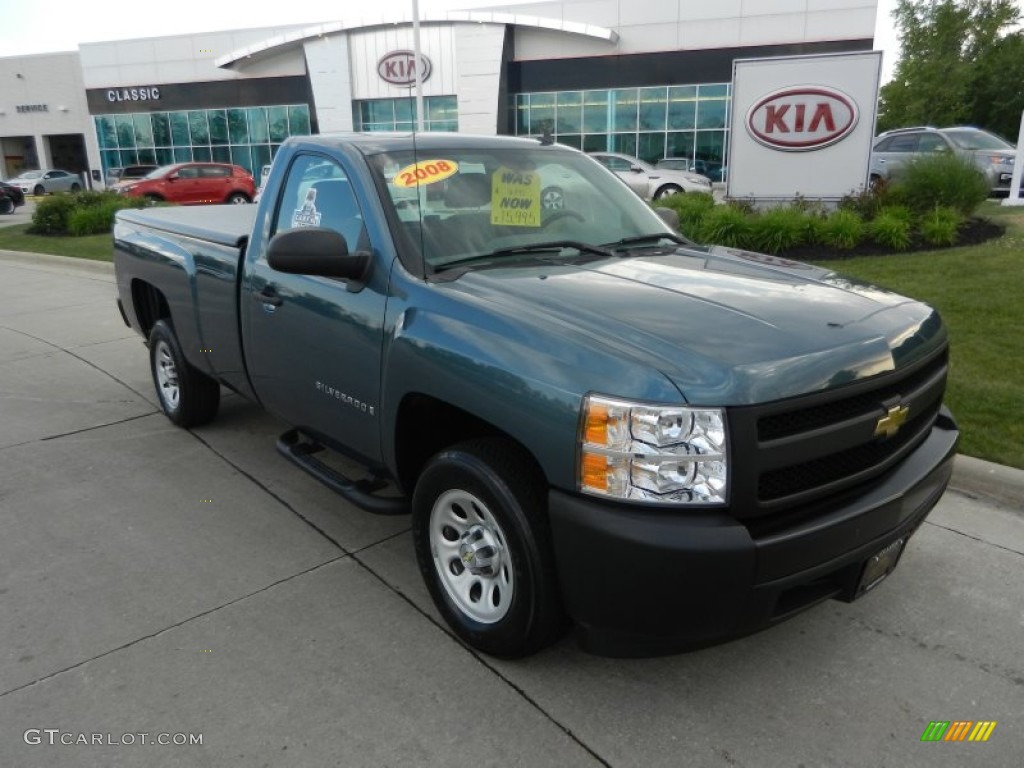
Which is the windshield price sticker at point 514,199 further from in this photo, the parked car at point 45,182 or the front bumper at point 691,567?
the parked car at point 45,182

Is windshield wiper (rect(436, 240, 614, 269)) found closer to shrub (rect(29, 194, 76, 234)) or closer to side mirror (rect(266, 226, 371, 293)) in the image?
side mirror (rect(266, 226, 371, 293))

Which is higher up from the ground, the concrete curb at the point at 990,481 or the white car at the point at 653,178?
the white car at the point at 653,178

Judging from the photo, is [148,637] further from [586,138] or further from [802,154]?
[586,138]

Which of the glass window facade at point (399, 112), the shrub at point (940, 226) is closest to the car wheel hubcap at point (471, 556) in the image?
the shrub at point (940, 226)

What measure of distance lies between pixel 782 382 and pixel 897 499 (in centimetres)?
66

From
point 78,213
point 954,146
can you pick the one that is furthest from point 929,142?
point 78,213

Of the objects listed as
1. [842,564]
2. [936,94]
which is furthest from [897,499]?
[936,94]

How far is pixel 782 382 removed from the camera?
232 centimetres

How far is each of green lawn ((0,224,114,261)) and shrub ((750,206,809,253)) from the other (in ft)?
35.9

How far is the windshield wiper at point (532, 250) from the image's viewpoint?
127 inches

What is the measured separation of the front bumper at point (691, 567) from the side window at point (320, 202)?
170cm

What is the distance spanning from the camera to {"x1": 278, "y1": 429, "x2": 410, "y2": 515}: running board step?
331 cm

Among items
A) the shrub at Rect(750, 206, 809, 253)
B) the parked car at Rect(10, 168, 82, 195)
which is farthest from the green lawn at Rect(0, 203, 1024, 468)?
the parked car at Rect(10, 168, 82, 195)

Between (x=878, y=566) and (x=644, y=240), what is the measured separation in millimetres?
1847
